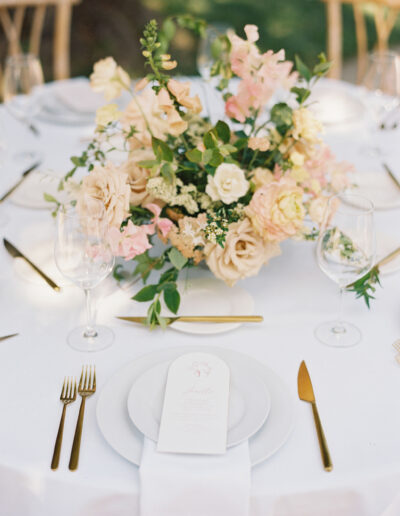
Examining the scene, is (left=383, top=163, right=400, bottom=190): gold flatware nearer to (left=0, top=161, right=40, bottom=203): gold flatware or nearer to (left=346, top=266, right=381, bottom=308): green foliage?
(left=346, top=266, right=381, bottom=308): green foliage

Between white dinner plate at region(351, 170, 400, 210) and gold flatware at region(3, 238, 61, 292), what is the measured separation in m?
0.78

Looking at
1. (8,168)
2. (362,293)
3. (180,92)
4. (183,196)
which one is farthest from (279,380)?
(8,168)

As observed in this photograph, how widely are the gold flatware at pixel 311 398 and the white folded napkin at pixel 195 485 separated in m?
0.11

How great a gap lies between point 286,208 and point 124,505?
583 mm

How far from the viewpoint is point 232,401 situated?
101 centimetres

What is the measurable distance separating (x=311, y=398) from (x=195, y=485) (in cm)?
25

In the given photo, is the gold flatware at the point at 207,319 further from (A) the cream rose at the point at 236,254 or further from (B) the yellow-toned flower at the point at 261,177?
(B) the yellow-toned flower at the point at 261,177

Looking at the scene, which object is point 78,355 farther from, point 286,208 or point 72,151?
point 72,151

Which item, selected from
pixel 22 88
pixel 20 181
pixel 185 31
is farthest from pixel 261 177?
pixel 185 31

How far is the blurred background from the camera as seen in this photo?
205 inches

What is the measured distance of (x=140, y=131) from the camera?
1332mm

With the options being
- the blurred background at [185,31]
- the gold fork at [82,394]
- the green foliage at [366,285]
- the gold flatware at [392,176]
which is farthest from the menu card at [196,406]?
the blurred background at [185,31]

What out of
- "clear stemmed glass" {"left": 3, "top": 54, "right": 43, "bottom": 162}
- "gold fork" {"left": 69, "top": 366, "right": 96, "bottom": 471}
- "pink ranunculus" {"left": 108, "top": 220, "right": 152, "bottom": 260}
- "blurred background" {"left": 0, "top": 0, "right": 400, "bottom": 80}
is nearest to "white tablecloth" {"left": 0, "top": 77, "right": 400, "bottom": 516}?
"gold fork" {"left": 69, "top": 366, "right": 96, "bottom": 471}

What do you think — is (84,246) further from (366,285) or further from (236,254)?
(366,285)
